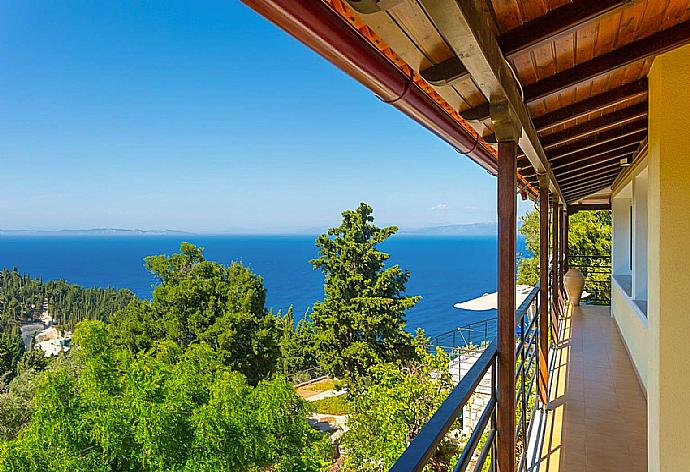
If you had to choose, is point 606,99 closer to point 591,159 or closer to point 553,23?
point 553,23

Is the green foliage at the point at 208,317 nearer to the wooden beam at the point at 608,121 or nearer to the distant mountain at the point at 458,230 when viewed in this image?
the wooden beam at the point at 608,121

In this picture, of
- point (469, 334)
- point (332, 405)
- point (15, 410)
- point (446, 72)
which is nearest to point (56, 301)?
point (15, 410)

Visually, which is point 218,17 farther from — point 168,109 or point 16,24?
point 16,24

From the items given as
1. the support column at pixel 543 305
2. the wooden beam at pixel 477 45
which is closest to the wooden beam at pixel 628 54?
the wooden beam at pixel 477 45

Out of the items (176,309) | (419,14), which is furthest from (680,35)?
(176,309)

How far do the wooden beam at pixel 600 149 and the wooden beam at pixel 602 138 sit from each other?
73 mm

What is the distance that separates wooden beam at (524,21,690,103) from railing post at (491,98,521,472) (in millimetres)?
262

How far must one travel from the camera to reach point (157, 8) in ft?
132

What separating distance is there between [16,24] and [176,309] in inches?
1607

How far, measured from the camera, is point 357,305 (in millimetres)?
18578

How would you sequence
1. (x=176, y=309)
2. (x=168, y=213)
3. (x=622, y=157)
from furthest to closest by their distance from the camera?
1. (x=168, y=213)
2. (x=176, y=309)
3. (x=622, y=157)

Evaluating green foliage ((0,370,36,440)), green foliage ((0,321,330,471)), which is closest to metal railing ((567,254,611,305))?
green foliage ((0,321,330,471))

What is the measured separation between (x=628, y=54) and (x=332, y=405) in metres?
17.0

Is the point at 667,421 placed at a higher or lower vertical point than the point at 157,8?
lower
